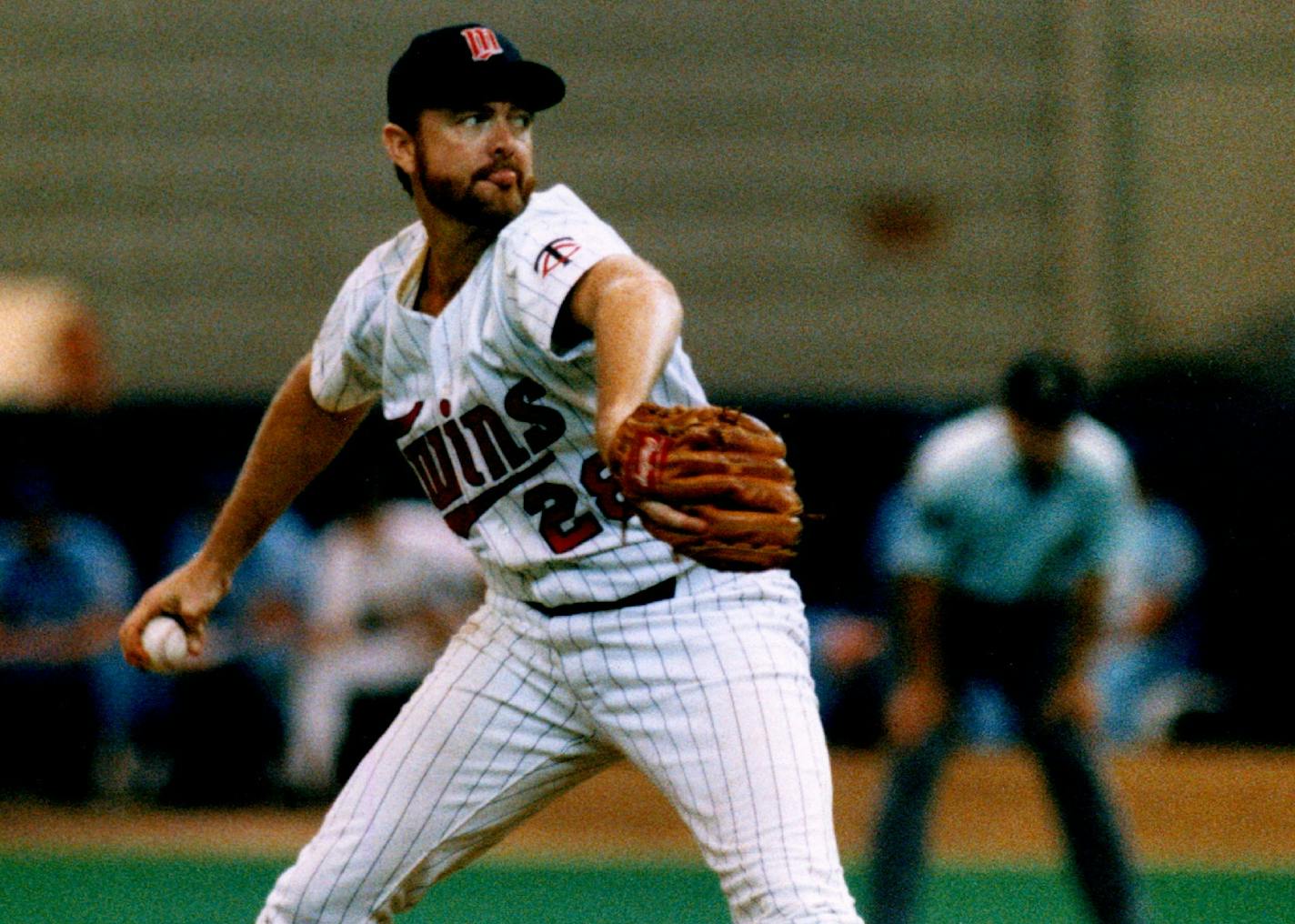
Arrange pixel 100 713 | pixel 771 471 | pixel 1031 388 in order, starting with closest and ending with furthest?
pixel 771 471 → pixel 1031 388 → pixel 100 713

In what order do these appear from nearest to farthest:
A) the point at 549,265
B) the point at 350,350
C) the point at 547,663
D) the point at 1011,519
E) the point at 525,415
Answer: the point at 549,265 → the point at 525,415 → the point at 547,663 → the point at 350,350 → the point at 1011,519

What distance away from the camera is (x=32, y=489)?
8.25 m

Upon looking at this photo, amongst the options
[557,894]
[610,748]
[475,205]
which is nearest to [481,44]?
[475,205]

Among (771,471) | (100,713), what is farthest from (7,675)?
(771,471)

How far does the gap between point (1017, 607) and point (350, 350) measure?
9.06 ft

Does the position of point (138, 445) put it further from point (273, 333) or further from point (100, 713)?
point (273, 333)

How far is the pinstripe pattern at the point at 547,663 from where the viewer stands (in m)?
3.27

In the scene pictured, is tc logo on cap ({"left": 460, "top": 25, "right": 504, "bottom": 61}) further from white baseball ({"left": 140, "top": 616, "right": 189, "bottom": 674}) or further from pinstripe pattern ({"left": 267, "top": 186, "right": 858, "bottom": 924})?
white baseball ({"left": 140, "top": 616, "right": 189, "bottom": 674})

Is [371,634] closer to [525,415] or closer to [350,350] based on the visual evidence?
[350,350]

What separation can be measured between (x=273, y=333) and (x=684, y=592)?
325 inches

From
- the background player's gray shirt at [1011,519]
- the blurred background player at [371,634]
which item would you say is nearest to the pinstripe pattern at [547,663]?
the background player's gray shirt at [1011,519]

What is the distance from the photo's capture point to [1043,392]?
5645mm

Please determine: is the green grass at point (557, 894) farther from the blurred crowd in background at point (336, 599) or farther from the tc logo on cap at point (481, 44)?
the tc logo on cap at point (481, 44)

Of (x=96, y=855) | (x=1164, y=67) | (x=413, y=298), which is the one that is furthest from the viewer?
(x=1164, y=67)
